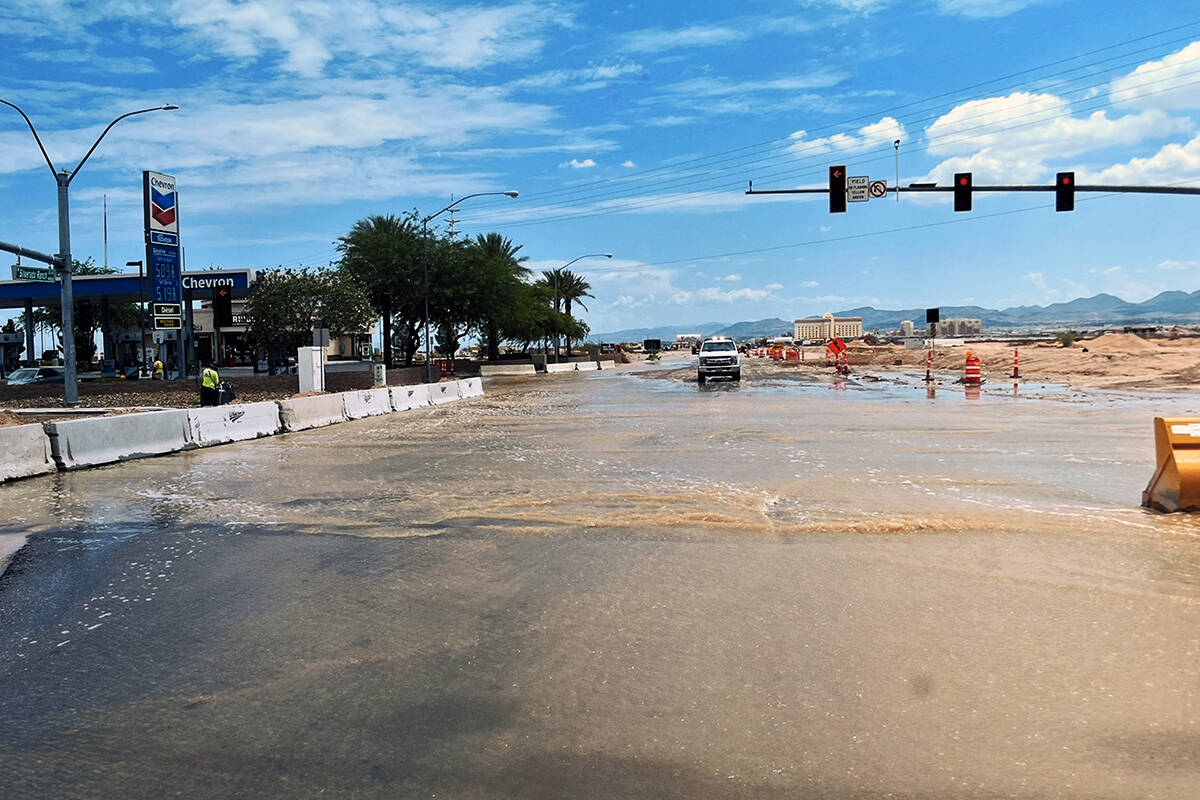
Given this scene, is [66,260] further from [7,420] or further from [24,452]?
[24,452]

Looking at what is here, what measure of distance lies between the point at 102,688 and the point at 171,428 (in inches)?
581

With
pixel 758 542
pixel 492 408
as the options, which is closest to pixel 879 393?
pixel 492 408

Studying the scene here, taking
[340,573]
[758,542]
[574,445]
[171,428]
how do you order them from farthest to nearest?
[171,428], [574,445], [758,542], [340,573]

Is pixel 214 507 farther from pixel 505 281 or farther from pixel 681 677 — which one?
pixel 505 281

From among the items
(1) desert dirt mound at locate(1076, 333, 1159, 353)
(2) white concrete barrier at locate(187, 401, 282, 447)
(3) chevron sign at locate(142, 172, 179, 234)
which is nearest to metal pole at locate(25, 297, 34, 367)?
(3) chevron sign at locate(142, 172, 179, 234)

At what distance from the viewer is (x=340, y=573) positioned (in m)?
7.80

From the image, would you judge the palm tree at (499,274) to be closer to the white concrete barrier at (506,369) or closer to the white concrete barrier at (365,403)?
the white concrete barrier at (506,369)

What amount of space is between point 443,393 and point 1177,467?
Result: 3008 centimetres

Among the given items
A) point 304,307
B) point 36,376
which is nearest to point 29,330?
point 36,376

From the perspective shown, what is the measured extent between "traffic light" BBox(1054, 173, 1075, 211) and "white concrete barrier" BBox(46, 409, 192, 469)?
2704 cm

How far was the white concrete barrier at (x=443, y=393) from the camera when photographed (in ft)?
118

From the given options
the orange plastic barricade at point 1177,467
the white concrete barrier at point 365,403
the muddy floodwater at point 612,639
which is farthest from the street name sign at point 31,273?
the orange plastic barricade at point 1177,467

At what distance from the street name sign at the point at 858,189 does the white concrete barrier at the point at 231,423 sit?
65.1 ft

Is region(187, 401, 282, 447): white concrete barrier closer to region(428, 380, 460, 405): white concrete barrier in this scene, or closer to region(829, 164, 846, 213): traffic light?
region(428, 380, 460, 405): white concrete barrier
